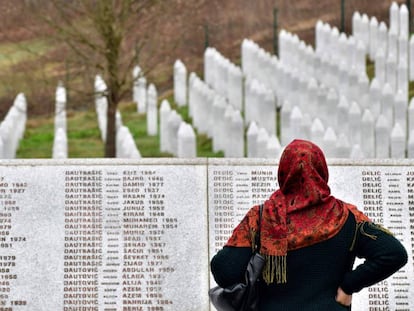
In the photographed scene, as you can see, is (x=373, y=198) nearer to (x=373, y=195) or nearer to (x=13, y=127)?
(x=373, y=195)

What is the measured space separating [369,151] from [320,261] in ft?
41.2

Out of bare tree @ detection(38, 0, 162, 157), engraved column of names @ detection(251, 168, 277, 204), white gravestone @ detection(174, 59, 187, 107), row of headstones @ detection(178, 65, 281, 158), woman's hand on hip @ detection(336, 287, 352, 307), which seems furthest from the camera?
white gravestone @ detection(174, 59, 187, 107)

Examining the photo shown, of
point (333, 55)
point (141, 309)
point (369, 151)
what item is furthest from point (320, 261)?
point (333, 55)

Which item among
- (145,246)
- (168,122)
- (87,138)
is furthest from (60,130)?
(145,246)

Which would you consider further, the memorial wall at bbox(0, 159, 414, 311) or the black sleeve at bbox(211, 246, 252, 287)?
the memorial wall at bbox(0, 159, 414, 311)

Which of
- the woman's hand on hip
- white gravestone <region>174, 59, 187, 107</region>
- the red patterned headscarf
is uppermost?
white gravestone <region>174, 59, 187, 107</region>

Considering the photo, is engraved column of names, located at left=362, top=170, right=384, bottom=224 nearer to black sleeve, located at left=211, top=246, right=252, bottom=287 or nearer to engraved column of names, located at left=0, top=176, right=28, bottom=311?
engraved column of names, located at left=0, top=176, right=28, bottom=311

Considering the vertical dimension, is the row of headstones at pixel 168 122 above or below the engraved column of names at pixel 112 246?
above

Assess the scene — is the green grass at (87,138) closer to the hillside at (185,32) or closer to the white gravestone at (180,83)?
the white gravestone at (180,83)

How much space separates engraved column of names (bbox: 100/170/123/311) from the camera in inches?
411

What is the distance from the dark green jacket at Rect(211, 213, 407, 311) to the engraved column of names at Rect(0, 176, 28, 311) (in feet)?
10.7

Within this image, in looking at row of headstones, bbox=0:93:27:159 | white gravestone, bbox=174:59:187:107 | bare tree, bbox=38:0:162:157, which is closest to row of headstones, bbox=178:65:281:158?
white gravestone, bbox=174:59:187:107

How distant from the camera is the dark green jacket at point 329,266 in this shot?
7422 millimetres

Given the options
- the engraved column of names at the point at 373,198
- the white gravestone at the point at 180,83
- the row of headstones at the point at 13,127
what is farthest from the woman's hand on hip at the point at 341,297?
the white gravestone at the point at 180,83
